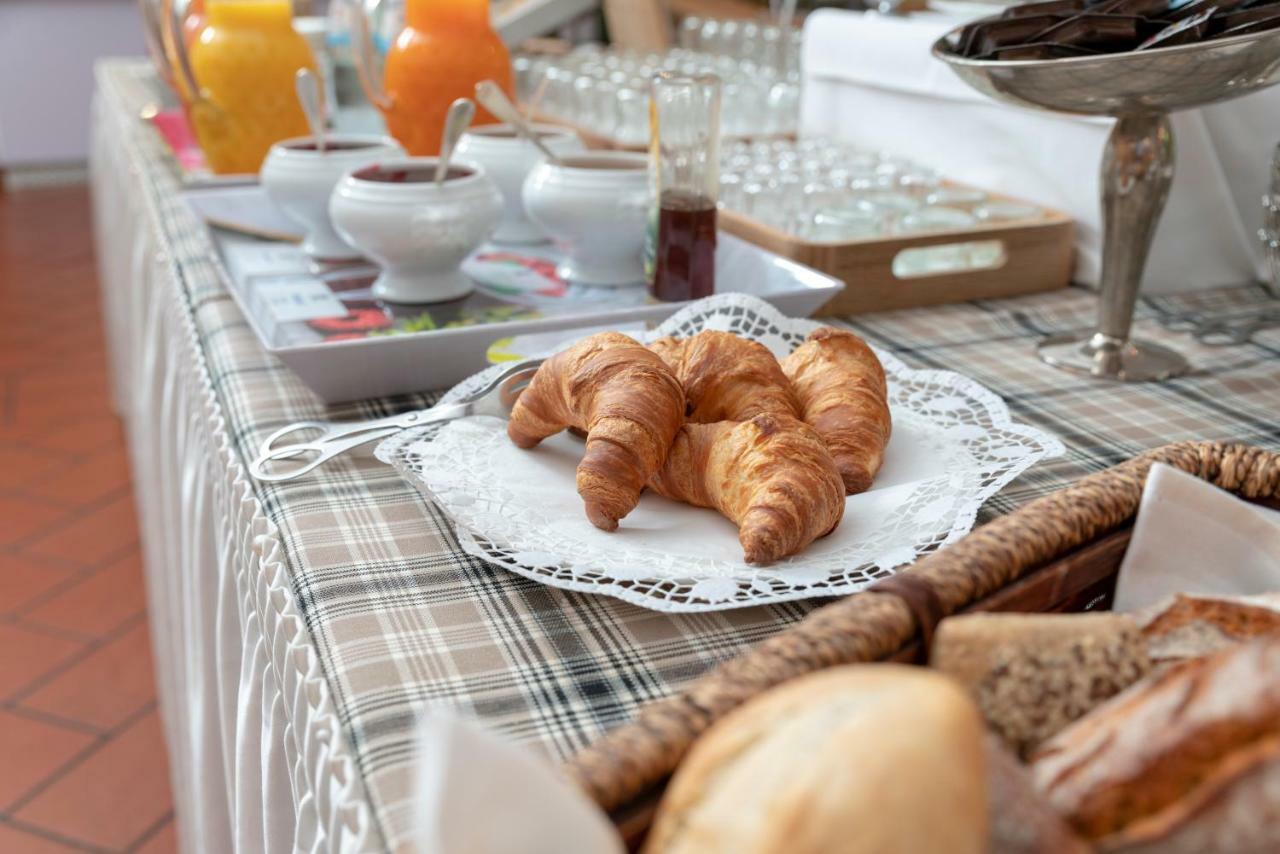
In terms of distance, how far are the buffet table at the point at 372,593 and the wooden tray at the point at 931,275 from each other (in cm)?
2

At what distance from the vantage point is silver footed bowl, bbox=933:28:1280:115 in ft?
2.31

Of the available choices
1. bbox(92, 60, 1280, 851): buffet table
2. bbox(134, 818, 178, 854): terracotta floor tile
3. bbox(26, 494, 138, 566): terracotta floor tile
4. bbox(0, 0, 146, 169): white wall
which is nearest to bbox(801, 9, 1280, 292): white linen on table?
bbox(92, 60, 1280, 851): buffet table

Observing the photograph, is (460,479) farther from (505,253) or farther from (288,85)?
(288,85)

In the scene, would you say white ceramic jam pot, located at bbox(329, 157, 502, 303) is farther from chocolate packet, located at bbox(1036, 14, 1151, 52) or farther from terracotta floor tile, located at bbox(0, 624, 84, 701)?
terracotta floor tile, located at bbox(0, 624, 84, 701)

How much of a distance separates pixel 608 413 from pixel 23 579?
64.3 inches

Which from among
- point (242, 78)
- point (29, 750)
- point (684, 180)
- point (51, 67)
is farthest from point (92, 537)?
point (51, 67)

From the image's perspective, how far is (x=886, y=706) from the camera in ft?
0.81

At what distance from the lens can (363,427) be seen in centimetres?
66

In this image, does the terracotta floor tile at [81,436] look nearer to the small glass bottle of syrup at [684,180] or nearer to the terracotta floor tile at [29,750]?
the terracotta floor tile at [29,750]

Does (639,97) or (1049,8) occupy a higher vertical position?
(1049,8)

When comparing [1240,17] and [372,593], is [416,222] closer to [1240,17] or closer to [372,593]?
[372,593]

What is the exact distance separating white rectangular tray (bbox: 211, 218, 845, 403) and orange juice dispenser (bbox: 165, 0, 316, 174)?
29cm

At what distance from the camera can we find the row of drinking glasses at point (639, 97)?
1.49 metres

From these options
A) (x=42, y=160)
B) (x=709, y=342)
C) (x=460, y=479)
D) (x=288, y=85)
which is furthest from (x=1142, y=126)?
(x=42, y=160)
